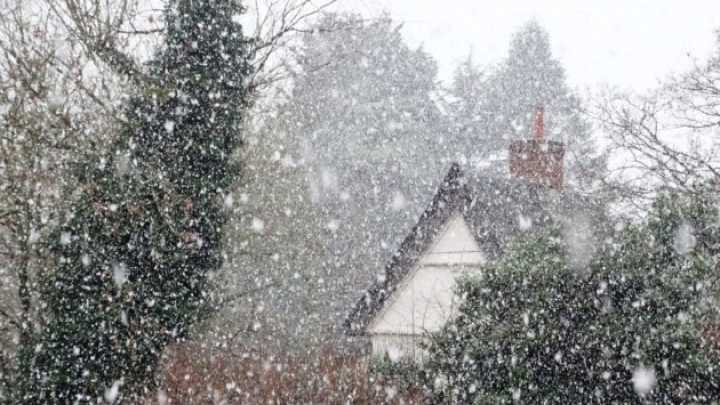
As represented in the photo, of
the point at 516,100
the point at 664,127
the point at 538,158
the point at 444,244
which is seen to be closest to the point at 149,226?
the point at 444,244

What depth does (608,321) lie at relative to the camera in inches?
279

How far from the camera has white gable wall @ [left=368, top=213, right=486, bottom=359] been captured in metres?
12.0

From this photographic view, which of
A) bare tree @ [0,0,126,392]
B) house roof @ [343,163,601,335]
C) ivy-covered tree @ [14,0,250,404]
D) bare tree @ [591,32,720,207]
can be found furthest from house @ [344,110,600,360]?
bare tree @ [0,0,126,392]

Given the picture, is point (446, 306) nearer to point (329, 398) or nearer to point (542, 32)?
point (329, 398)

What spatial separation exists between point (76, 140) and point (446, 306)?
20.9ft

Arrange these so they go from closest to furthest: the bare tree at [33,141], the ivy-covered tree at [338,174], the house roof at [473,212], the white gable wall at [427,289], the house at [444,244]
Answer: the bare tree at [33,141] → the house roof at [473,212] → the house at [444,244] → the white gable wall at [427,289] → the ivy-covered tree at [338,174]

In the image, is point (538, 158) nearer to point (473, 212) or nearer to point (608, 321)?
point (473, 212)

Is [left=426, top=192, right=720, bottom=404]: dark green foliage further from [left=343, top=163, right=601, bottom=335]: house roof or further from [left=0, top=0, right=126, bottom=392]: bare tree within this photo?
[left=0, top=0, right=126, bottom=392]: bare tree

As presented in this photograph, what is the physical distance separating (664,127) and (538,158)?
361 centimetres

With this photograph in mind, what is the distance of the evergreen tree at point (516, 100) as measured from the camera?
1109 inches

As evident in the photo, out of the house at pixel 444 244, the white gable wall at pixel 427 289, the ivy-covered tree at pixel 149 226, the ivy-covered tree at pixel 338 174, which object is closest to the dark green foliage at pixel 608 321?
the ivy-covered tree at pixel 149 226

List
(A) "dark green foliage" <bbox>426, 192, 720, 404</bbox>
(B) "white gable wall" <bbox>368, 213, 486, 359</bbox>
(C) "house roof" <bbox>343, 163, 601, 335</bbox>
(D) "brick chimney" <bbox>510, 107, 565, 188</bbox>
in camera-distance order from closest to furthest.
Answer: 1. (A) "dark green foliage" <bbox>426, 192, 720, 404</bbox>
2. (C) "house roof" <bbox>343, 163, 601, 335</bbox>
3. (B) "white gable wall" <bbox>368, 213, 486, 359</bbox>
4. (D) "brick chimney" <bbox>510, 107, 565, 188</bbox>

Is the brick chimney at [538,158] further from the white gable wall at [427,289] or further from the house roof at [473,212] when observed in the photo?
the white gable wall at [427,289]

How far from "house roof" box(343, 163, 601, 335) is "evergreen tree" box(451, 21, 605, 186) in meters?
14.9
